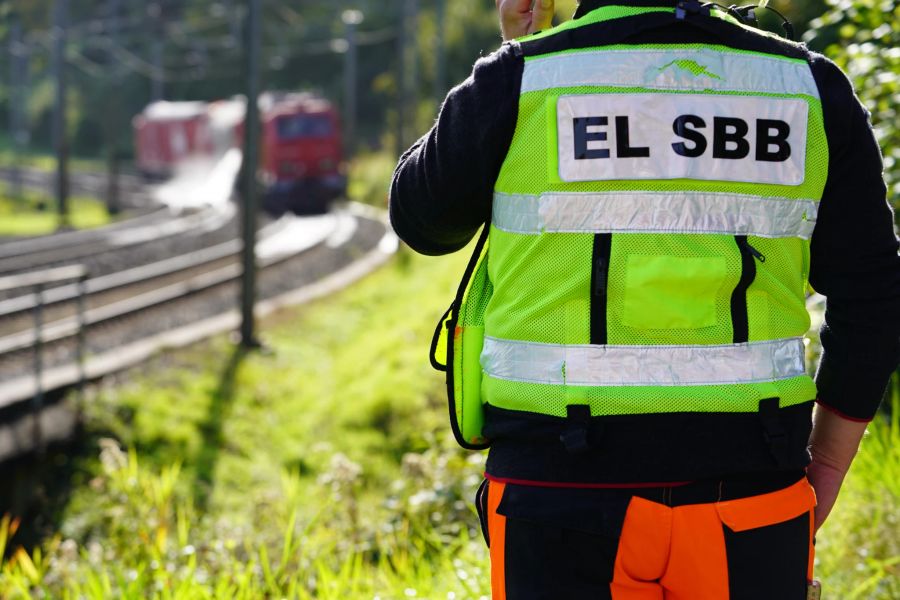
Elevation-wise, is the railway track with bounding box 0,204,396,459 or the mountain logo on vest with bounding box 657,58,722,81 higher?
the mountain logo on vest with bounding box 657,58,722,81

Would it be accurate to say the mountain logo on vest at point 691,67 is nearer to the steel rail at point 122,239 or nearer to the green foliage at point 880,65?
the green foliage at point 880,65

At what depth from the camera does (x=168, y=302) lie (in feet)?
46.9

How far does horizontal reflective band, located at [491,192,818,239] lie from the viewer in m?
1.91

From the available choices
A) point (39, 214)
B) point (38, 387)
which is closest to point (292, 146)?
point (39, 214)

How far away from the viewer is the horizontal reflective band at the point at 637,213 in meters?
1.91

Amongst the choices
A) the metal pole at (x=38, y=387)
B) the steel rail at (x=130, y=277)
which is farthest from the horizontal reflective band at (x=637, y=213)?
the steel rail at (x=130, y=277)

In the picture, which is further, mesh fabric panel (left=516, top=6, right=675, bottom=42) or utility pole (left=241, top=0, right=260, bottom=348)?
utility pole (left=241, top=0, right=260, bottom=348)

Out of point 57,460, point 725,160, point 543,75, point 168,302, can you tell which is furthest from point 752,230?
point 168,302

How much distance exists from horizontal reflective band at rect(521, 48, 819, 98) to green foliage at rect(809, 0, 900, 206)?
2331 millimetres

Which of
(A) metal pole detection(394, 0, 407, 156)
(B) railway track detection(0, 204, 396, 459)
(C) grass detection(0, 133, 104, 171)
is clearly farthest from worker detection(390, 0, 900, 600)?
(C) grass detection(0, 133, 104, 171)

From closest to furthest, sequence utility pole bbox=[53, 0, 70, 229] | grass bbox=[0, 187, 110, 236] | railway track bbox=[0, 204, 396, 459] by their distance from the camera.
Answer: railway track bbox=[0, 204, 396, 459] < grass bbox=[0, 187, 110, 236] < utility pole bbox=[53, 0, 70, 229]

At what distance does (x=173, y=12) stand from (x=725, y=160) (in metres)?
65.6

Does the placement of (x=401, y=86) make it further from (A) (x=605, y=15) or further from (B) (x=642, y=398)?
(B) (x=642, y=398)

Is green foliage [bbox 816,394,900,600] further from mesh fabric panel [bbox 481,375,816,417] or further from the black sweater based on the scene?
mesh fabric panel [bbox 481,375,816,417]
